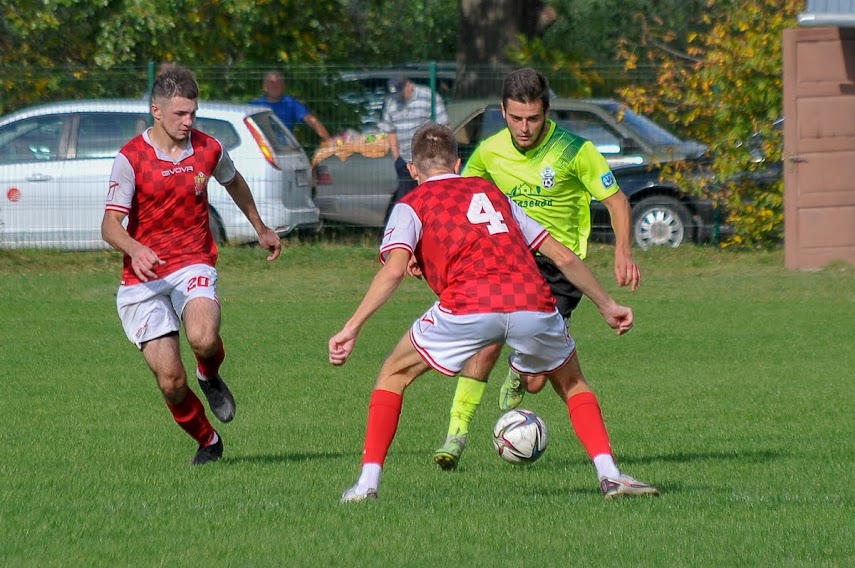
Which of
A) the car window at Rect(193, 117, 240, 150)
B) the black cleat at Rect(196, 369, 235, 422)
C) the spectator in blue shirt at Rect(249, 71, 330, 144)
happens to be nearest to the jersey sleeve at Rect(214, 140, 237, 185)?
the black cleat at Rect(196, 369, 235, 422)

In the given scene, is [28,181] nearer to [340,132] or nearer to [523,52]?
[340,132]

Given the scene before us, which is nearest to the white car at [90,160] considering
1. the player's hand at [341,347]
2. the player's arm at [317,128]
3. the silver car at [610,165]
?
the silver car at [610,165]

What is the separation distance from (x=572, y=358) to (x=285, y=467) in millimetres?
1823

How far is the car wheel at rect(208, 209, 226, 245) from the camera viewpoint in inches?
688

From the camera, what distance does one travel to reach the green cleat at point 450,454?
6.99 meters

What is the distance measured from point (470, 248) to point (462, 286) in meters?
0.16

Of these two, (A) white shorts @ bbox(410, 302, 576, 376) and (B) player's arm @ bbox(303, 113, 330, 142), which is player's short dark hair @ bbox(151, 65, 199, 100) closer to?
(A) white shorts @ bbox(410, 302, 576, 376)

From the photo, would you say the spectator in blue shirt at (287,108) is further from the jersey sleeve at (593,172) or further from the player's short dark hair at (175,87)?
the player's short dark hair at (175,87)

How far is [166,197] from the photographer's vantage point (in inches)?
294

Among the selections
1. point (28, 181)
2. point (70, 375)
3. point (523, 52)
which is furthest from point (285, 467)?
point (523, 52)

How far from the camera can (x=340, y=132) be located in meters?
18.5

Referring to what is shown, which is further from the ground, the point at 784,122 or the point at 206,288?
the point at 784,122

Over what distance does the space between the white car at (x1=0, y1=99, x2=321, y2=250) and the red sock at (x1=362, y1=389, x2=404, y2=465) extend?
11.4m

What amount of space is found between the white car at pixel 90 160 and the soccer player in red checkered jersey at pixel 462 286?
11351mm
